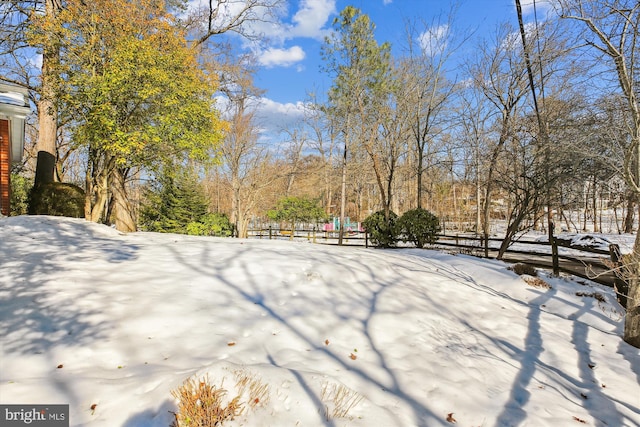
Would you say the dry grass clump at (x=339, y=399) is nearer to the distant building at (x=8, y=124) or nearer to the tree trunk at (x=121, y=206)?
the distant building at (x=8, y=124)

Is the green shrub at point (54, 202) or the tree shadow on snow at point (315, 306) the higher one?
the green shrub at point (54, 202)

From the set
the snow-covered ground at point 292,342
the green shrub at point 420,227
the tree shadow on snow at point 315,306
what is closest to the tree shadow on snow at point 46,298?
the snow-covered ground at point 292,342

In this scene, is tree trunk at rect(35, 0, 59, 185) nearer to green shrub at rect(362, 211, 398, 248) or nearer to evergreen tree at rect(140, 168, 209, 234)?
evergreen tree at rect(140, 168, 209, 234)

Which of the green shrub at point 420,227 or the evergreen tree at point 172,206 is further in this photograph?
the evergreen tree at point 172,206

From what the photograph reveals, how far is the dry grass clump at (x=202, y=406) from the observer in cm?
193

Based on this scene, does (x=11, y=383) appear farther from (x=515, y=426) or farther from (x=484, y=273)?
(x=484, y=273)

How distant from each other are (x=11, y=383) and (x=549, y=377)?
17.7 ft

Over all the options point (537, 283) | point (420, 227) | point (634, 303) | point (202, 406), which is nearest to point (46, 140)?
point (202, 406)

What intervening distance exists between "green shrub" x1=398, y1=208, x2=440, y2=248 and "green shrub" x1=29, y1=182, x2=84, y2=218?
41.7 ft

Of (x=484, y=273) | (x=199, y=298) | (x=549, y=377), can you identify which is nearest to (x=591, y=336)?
(x=549, y=377)

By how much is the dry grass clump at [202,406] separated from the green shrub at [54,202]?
11.2 m

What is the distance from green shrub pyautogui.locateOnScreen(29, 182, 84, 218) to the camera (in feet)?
33.8

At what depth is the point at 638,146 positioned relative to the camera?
478 cm

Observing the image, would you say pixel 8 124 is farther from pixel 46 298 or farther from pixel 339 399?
pixel 339 399
